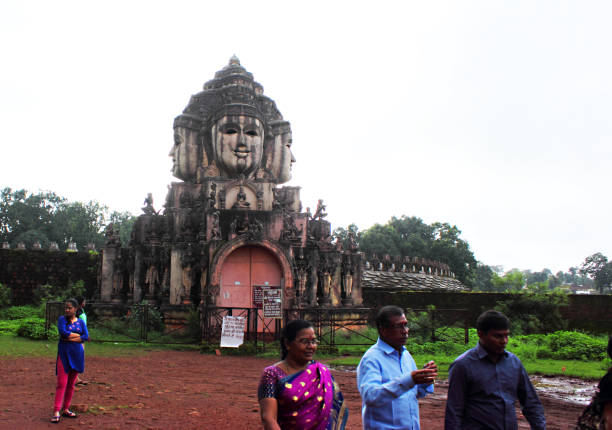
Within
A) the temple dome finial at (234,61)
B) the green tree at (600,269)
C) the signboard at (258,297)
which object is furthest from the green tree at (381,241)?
the signboard at (258,297)

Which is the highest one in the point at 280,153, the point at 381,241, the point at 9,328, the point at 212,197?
the point at 280,153

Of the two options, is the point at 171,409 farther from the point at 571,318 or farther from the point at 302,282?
the point at 571,318

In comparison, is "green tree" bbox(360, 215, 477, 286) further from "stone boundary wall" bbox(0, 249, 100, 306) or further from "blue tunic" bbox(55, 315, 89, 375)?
"blue tunic" bbox(55, 315, 89, 375)

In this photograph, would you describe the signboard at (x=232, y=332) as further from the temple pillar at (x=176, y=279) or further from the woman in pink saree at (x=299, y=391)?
the woman in pink saree at (x=299, y=391)

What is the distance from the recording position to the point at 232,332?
15.0 metres

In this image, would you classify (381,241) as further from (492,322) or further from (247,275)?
(492,322)

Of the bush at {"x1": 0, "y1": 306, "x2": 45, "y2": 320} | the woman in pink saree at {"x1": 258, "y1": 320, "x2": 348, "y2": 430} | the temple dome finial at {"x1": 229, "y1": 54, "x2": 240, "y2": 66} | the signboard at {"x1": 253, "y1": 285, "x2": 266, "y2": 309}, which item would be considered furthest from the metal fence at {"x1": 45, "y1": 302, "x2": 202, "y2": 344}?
the woman in pink saree at {"x1": 258, "y1": 320, "x2": 348, "y2": 430}

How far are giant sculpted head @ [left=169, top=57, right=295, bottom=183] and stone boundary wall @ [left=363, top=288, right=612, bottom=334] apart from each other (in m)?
7.72

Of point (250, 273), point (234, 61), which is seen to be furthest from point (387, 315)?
point (234, 61)

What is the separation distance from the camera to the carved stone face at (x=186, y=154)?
22891 millimetres

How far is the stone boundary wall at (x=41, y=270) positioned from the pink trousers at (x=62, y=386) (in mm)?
18135

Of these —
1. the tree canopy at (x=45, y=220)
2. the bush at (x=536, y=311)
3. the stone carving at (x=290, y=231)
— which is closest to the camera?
the stone carving at (x=290, y=231)

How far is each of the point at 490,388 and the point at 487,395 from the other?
57 mm

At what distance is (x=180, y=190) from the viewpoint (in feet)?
72.0
